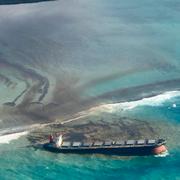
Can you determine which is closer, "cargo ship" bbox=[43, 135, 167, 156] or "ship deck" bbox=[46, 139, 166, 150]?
"cargo ship" bbox=[43, 135, 167, 156]

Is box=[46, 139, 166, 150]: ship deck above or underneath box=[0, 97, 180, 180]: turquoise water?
above

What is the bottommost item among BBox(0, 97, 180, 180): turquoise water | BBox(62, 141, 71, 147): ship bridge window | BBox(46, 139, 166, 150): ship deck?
BBox(0, 97, 180, 180): turquoise water

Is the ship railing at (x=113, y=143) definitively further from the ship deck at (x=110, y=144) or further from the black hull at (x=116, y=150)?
the black hull at (x=116, y=150)

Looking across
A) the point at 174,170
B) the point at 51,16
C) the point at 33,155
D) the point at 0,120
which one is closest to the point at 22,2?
the point at 51,16

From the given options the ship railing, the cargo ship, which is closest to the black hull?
the cargo ship

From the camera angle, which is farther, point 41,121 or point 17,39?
point 17,39

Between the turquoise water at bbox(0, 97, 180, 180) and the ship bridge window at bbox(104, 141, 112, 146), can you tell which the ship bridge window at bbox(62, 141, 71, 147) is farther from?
the ship bridge window at bbox(104, 141, 112, 146)

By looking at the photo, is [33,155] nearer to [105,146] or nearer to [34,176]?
[34,176]

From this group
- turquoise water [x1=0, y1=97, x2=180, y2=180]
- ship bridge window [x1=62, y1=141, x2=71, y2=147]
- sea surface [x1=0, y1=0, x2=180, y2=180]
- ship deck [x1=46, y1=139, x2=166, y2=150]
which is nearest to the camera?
turquoise water [x1=0, y1=97, x2=180, y2=180]
